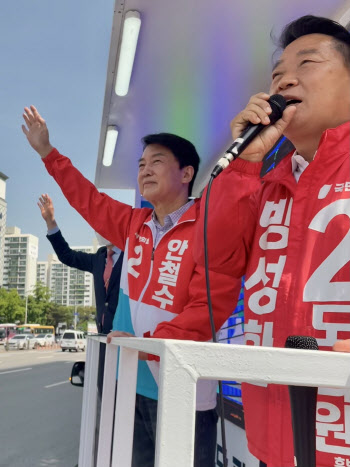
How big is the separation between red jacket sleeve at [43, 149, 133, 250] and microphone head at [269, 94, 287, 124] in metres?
1.34

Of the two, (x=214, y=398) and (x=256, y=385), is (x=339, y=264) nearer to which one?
(x=256, y=385)

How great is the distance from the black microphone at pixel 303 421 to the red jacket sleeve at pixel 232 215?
2.31ft

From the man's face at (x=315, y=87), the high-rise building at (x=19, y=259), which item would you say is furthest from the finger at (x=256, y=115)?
the high-rise building at (x=19, y=259)

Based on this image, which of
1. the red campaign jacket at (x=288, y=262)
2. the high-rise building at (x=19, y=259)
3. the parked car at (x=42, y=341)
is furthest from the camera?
the high-rise building at (x=19, y=259)

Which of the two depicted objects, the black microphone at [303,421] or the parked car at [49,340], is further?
the parked car at [49,340]

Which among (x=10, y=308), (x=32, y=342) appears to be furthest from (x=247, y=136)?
(x=10, y=308)

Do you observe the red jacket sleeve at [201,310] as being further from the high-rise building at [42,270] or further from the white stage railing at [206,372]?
the high-rise building at [42,270]

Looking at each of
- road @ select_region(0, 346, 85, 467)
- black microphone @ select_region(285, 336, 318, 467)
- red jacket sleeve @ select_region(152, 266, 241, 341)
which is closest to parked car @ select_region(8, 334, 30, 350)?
road @ select_region(0, 346, 85, 467)

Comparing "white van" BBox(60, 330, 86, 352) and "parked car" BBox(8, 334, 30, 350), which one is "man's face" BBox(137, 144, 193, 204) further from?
"parked car" BBox(8, 334, 30, 350)

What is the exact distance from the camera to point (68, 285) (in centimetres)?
14662

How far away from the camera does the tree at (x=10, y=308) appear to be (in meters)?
62.9

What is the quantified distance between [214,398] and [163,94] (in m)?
2.91

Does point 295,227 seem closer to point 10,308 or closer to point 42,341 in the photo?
point 42,341

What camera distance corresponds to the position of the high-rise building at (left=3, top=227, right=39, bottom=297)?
128375 mm
